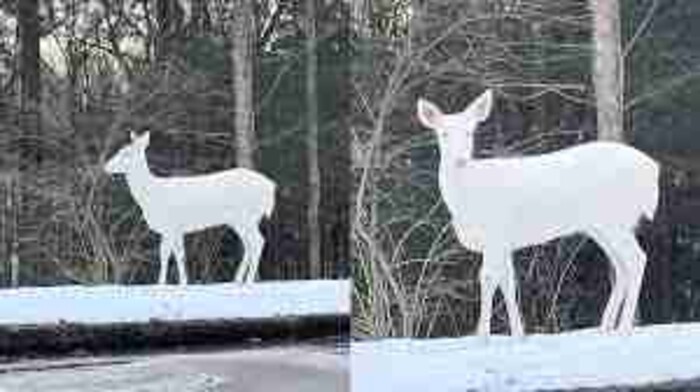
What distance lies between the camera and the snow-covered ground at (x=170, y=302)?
311 inches

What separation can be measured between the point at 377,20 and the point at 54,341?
374 centimetres

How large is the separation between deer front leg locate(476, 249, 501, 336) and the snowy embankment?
6 cm

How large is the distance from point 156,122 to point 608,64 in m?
3.85

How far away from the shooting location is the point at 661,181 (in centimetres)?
526

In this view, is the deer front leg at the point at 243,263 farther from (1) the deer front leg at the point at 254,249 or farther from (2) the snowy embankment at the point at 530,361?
(2) the snowy embankment at the point at 530,361

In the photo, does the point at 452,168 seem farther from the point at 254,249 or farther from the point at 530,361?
the point at 254,249

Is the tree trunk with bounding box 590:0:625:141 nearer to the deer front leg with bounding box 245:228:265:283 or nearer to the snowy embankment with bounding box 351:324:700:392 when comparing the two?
the snowy embankment with bounding box 351:324:700:392

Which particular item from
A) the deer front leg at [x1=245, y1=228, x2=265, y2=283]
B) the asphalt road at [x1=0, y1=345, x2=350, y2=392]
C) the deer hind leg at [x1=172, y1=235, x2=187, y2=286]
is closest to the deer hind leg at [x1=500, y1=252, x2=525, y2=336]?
the asphalt road at [x1=0, y1=345, x2=350, y2=392]

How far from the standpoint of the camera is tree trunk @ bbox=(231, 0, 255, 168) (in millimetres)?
8391

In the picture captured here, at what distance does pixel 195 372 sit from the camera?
6.66 metres

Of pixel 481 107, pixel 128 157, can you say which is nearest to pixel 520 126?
pixel 481 107

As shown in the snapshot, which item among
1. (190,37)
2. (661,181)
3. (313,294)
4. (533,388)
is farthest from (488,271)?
(190,37)

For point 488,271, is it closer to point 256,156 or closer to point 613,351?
point 613,351

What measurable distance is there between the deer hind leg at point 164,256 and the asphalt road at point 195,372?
723 mm
